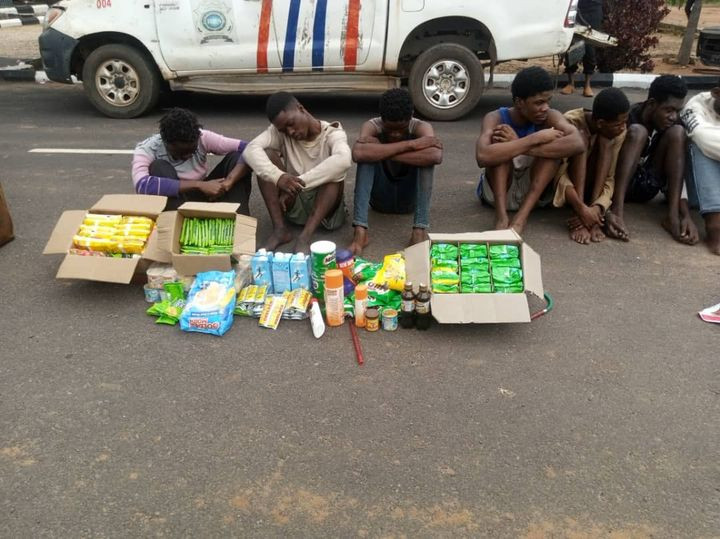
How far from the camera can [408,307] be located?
3014mm

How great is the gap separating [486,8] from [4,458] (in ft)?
20.3

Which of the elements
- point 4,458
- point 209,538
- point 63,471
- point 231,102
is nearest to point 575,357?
point 209,538

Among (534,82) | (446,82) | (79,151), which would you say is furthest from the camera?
(446,82)

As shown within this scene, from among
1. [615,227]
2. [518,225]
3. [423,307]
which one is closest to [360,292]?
[423,307]

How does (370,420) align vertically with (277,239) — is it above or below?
below

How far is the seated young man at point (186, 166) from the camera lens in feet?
12.0

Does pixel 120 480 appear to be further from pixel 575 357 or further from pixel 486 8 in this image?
pixel 486 8

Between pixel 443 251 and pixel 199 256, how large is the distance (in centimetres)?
133

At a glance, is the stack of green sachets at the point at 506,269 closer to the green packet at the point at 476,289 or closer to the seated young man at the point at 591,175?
the green packet at the point at 476,289

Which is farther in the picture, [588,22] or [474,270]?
[588,22]

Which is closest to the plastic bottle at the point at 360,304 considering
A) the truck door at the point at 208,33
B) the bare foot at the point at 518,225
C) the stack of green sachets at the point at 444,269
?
the stack of green sachets at the point at 444,269

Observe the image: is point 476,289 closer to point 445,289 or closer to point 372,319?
point 445,289

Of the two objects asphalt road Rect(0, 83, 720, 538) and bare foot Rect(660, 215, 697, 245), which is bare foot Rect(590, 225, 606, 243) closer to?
asphalt road Rect(0, 83, 720, 538)

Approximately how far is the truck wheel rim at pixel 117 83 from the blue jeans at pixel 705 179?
5.92 m
